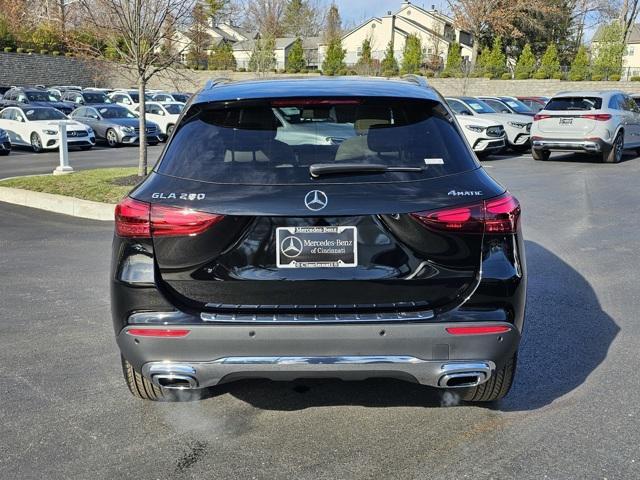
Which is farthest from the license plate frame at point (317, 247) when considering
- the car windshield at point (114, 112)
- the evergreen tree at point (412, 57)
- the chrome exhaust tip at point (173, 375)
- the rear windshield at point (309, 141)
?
the evergreen tree at point (412, 57)

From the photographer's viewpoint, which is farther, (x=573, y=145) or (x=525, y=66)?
(x=525, y=66)

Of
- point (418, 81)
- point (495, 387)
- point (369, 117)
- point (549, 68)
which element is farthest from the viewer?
point (549, 68)

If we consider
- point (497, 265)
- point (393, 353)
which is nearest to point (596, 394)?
point (497, 265)

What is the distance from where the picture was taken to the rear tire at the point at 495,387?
11.8 ft

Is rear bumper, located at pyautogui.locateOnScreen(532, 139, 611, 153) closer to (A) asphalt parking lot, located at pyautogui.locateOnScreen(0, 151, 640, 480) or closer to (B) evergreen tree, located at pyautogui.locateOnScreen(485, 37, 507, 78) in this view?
(A) asphalt parking lot, located at pyautogui.locateOnScreen(0, 151, 640, 480)

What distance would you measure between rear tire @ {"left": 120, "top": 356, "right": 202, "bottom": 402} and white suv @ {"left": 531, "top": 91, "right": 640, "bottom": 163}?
1505cm

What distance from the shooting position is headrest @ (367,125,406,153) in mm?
3375

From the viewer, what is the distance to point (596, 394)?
13.2 ft

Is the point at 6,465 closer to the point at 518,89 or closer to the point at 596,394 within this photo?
the point at 596,394

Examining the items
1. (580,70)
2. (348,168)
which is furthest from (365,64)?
(348,168)

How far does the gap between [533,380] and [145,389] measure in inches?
93.5

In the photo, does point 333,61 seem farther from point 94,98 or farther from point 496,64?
point 94,98

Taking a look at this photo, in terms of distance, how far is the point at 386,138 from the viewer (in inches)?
135

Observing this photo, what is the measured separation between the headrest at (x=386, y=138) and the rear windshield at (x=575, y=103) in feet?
48.7
